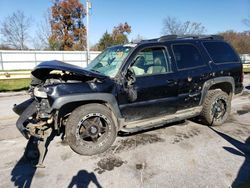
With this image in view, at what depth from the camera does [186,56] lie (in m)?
4.80

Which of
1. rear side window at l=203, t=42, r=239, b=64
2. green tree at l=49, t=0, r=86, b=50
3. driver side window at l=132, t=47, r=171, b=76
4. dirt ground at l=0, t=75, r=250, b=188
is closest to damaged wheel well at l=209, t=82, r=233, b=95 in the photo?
rear side window at l=203, t=42, r=239, b=64

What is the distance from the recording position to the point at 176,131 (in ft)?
16.0

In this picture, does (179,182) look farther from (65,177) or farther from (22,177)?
(22,177)

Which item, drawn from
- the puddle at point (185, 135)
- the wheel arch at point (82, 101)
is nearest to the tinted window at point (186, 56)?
the puddle at point (185, 135)

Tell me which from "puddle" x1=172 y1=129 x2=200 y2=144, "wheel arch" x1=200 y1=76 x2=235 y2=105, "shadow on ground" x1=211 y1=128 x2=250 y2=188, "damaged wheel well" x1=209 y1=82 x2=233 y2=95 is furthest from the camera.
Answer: "damaged wheel well" x1=209 y1=82 x2=233 y2=95

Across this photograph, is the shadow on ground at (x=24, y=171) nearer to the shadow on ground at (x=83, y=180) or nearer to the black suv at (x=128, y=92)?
the black suv at (x=128, y=92)

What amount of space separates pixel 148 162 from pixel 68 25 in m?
44.4

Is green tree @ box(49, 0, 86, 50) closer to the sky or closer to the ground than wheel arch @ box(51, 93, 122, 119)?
closer to the sky

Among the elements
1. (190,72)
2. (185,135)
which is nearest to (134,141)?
(185,135)

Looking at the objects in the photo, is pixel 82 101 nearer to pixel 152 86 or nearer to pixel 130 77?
pixel 130 77

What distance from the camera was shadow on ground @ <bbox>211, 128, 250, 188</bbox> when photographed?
2.97 m

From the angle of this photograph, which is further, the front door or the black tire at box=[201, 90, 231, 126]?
the black tire at box=[201, 90, 231, 126]

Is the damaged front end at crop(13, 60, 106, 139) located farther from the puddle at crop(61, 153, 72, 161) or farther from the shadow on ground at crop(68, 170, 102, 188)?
the shadow on ground at crop(68, 170, 102, 188)

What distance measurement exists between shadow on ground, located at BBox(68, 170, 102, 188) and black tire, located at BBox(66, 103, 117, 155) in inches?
22.6
